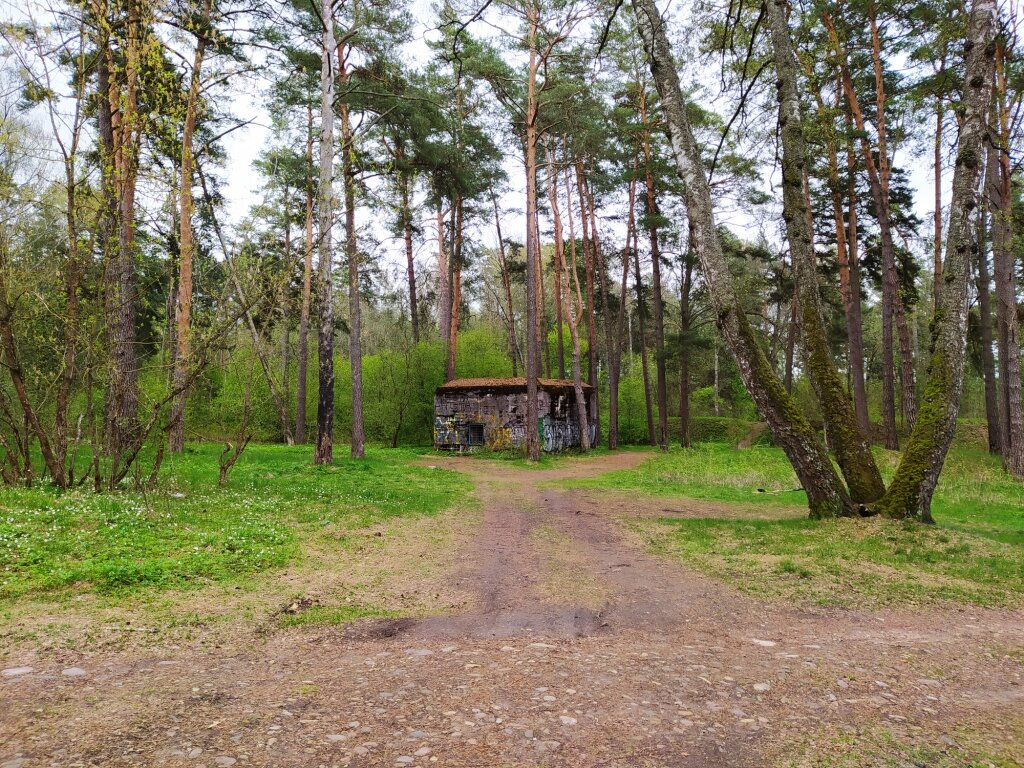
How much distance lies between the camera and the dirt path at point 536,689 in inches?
93.4

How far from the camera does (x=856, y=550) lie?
6.21m

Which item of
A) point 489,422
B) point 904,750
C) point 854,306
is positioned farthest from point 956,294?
point 489,422

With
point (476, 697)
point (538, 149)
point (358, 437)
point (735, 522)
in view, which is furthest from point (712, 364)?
point (476, 697)

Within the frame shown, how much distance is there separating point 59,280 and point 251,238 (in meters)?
2.54

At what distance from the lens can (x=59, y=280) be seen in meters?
7.66

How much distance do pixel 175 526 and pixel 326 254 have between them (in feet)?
28.7

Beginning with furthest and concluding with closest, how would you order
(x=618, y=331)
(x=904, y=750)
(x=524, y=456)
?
(x=618, y=331) < (x=524, y=456) < (x=904, y=750)

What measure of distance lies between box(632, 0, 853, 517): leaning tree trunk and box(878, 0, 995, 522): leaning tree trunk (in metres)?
0.76

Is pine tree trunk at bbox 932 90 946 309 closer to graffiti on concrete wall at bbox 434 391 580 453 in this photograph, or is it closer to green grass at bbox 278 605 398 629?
graffiti on concrete wall at bbox 434 391 580 453

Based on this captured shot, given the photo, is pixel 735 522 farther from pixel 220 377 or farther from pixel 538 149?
pixel 220 377

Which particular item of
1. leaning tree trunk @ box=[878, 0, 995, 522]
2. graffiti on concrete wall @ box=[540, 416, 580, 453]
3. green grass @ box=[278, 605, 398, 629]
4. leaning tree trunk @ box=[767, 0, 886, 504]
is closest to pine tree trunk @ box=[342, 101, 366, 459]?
graffiti on concrete wall @ box=[540, 416, 580, 453]

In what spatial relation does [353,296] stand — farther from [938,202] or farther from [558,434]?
[938,202]

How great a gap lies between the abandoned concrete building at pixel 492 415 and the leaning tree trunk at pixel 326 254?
11091 millimetres

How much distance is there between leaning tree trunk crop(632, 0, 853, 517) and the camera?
762cm
